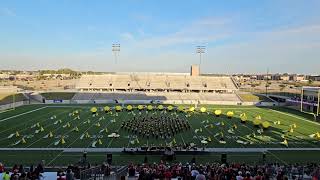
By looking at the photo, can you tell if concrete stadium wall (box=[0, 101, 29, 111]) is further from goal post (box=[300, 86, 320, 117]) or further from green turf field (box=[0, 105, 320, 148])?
goal post (box=[300, 86, 320, 117])

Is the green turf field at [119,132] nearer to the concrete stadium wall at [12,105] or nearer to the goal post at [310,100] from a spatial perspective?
the concrete stadium wall at [12,105]

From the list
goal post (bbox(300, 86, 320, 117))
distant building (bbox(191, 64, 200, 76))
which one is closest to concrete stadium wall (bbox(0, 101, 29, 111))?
goal post (bbox(300, 86, 320, 117))

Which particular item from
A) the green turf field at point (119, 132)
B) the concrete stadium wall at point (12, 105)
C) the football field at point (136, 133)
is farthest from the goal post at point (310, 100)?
the concrete stadium wall at point (12, 105)

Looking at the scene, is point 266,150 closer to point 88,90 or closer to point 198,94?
point 198,94

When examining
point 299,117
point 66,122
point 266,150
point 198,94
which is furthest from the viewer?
point 198,94

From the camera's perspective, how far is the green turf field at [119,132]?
29.5 metres

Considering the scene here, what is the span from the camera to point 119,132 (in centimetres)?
3412

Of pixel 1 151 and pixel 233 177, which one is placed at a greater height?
pixel 233 177

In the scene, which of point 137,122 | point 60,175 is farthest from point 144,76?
point 60,175

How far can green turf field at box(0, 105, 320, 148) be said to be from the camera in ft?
96.9

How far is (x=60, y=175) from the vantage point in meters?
13.3

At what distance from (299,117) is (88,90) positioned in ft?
158

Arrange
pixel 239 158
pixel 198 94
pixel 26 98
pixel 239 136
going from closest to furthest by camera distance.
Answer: pixel 239 158
pixel 239 136
pixel 26 98
pixel 198 94

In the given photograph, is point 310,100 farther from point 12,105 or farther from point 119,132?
point 12,105
